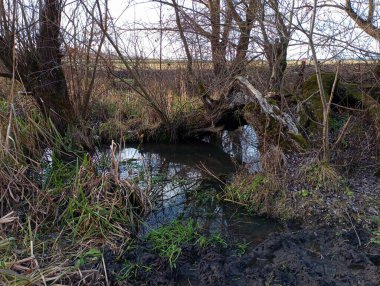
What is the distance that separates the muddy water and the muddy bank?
1.66 feet

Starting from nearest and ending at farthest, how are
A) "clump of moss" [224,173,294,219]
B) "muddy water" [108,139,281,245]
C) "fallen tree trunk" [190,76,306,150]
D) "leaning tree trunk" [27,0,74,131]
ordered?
1. "muddy water" [108,139,281,245]
2. "clump of moss" [224,173,294,219]
3. "fallen tree trunk" [190,76,306,150]
4. "leaning tree trunk" [27,0,74,131]

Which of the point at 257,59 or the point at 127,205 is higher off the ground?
the point at 257,59

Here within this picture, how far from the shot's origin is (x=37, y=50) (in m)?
7.58

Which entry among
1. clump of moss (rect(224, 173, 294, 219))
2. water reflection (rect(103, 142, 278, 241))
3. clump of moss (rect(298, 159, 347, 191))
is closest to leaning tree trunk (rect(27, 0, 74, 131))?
water reflection (rect(103, 142, 278, 241))

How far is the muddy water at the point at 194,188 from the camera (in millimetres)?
4997

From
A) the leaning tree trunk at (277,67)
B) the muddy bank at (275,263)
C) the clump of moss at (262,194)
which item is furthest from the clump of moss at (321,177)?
the leaning tree trunk at (277,67)

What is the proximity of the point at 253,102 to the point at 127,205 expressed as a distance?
3497 millimetres

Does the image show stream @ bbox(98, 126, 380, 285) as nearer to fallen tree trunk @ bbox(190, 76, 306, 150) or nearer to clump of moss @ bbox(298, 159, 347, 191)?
fallen tree trunk @ bbox(190, 76, 306, 150)

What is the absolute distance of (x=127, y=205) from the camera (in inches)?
197

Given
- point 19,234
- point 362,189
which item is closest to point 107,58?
point 19,234

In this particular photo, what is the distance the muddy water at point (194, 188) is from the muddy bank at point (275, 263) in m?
0.51

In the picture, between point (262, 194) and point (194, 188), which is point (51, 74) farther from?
point (262, 194)

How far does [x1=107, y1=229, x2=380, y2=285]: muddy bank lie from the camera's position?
3.62 meters

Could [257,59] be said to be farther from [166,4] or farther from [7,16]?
[7,16]
